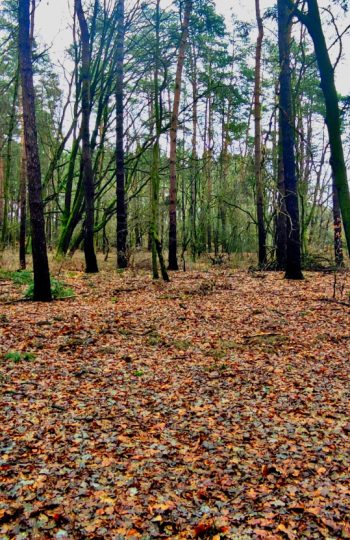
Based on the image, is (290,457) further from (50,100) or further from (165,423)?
(50,100)

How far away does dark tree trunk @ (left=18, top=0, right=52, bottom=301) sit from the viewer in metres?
8.07

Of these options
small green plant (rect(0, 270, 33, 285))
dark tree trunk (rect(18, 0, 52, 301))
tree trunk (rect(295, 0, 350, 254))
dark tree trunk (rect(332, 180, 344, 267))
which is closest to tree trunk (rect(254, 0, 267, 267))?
dark tree trunk (rect(332, 180, 344, 267))

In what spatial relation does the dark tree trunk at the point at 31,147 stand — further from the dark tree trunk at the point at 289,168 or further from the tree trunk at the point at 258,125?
the tree trunk at the point at 258,125

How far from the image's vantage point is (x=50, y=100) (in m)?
22.7

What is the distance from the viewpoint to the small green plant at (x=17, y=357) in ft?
18.3

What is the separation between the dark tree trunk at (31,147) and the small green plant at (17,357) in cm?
324

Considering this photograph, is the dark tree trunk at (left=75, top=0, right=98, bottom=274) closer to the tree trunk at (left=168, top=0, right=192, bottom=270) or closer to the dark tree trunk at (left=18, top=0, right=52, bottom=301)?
the tree trunk at (left=168, top=0, right=192, bottom=270)

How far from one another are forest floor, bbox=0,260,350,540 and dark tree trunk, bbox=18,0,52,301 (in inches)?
43.0

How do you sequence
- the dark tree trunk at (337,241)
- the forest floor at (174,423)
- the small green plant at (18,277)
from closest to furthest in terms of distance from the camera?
the forest floor at (174,423) < the small green plant at (18,277) < the dark tree trunk at (337,241)

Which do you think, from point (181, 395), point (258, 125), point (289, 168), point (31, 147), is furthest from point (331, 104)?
point (258, 125)

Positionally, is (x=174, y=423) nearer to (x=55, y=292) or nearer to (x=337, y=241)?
(x=55, y=292)

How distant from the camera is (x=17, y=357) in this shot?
18.4 feet

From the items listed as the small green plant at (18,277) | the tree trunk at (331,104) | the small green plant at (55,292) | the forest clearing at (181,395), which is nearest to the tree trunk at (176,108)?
the forest clearing at (181,395)

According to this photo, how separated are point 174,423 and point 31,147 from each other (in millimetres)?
6281
